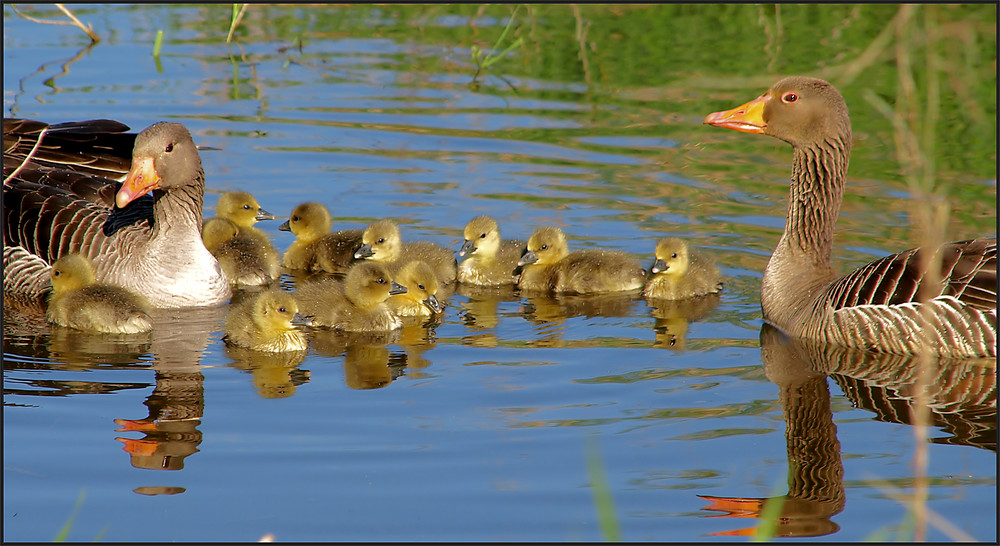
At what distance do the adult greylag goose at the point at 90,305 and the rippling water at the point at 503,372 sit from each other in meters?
0.15

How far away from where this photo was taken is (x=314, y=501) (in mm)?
5738

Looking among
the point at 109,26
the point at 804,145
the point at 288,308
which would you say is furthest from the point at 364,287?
the point at 109,26

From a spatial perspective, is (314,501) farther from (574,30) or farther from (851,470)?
(574,30)

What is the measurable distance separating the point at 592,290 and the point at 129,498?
484 centimetres

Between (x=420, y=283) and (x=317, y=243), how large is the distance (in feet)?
5.89

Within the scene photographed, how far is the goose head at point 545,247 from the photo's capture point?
385 inches

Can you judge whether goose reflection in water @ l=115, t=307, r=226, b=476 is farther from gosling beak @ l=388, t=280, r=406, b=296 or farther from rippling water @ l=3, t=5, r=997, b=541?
gosling beak @ l=388, t=280, r=406, b=296

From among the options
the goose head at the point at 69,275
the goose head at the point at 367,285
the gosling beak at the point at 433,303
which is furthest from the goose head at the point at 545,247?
the goose head at the point at 69,275

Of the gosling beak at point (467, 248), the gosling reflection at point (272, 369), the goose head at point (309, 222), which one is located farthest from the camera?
the goose head at point (309, 222)

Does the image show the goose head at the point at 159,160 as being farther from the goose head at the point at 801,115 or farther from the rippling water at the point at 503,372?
the goose head at the point at 801,115

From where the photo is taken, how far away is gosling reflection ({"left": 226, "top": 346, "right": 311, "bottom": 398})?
7383 mm

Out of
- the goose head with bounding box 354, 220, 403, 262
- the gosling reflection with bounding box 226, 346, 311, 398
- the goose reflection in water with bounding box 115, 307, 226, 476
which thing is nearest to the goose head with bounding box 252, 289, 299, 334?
the gosling reflection with bounding box 226, 346, 311, 398

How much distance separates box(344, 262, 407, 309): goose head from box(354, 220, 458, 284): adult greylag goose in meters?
0.83

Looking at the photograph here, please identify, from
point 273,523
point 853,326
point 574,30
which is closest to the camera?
point 273,523
